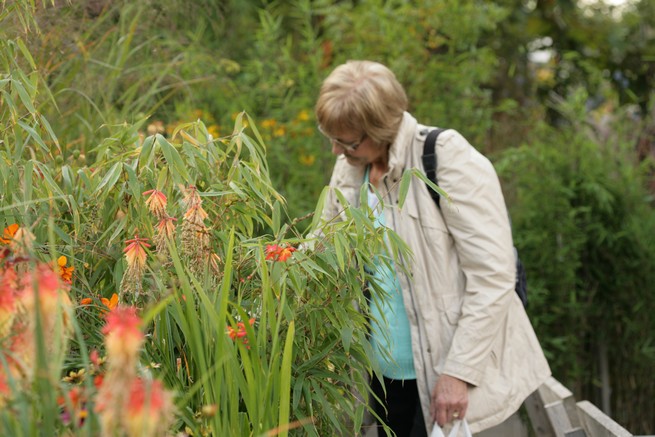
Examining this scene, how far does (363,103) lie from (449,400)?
932 mm

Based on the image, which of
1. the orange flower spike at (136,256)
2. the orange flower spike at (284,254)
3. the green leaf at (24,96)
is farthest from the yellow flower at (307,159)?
the orange flower spike at (136,256)

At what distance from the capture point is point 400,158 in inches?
101

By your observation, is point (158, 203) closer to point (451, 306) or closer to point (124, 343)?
A: point (124, 343)

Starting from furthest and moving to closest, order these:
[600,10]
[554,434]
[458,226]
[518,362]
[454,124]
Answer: [600,10] < [454,124] < [554,434] < [518,362] < [458,226]

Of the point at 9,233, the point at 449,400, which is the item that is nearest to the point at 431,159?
the point at 449,400

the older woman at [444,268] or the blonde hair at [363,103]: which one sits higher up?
the blonde hair at [363,103]

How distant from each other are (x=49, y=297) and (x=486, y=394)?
179 centimetres

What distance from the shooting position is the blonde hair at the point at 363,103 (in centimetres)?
253

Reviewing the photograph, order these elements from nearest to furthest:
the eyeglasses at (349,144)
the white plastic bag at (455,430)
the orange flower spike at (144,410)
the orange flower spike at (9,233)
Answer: the orange flower spike at (144,410) → the orange flower spike at (9,233) → the white plastic bag at (455,430) → the eyeglasses at (349,144)

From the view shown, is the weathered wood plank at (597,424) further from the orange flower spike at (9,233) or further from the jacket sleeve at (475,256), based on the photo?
the orange flower spike at (9,233)

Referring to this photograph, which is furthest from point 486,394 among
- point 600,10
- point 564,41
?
point 600,10

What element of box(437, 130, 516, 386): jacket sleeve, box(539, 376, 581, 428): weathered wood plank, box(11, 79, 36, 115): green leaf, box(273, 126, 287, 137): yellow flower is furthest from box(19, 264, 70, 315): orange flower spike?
box(273, 126, 287, 137): yellow flower

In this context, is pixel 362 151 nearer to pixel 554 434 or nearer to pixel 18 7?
pixel 18 7

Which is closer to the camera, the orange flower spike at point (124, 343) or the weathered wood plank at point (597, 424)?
the orange flower spike at point (124, 343)
